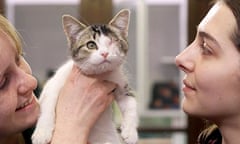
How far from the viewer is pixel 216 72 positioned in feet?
3.41

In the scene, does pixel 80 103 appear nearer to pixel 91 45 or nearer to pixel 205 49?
pixel 91 45

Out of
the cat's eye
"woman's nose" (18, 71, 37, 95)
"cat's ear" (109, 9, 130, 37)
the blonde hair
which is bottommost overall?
"woman's nose" (18, 71, 37, 95)

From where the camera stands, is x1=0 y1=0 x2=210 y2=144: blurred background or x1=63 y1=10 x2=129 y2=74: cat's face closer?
x1=63 y1=10 x2=129 y2=74: cat's face

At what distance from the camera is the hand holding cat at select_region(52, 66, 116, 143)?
3.86ft

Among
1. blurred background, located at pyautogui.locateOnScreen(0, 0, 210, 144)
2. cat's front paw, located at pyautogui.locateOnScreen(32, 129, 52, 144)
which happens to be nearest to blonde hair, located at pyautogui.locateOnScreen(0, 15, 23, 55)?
cat's front paw, located at pyautogui.locateOnScreen(32, 129, 52, 144)

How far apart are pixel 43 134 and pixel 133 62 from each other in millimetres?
1651

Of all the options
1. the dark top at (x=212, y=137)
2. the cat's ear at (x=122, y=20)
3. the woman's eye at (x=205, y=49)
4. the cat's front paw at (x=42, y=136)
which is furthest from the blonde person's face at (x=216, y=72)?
the cat's front paw at (x=42, y=136)

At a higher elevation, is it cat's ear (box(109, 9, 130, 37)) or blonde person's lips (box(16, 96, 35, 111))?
cat's ear (box(109, 9, 130, 37))

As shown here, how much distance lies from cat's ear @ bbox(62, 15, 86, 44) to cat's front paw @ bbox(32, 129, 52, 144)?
29cm

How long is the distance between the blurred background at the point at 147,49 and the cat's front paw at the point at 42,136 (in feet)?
4.72

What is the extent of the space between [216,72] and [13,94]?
0.54 metres

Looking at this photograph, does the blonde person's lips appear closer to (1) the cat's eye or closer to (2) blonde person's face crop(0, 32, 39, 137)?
(2) blonde person's face crop(0, 32, 39, 137)

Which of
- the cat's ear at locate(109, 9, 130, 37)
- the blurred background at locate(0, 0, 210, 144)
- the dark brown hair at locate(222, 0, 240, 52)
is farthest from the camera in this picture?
the blurred background at locate(0, 0, 210, 144)

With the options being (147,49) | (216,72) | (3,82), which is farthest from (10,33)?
(147,49)
